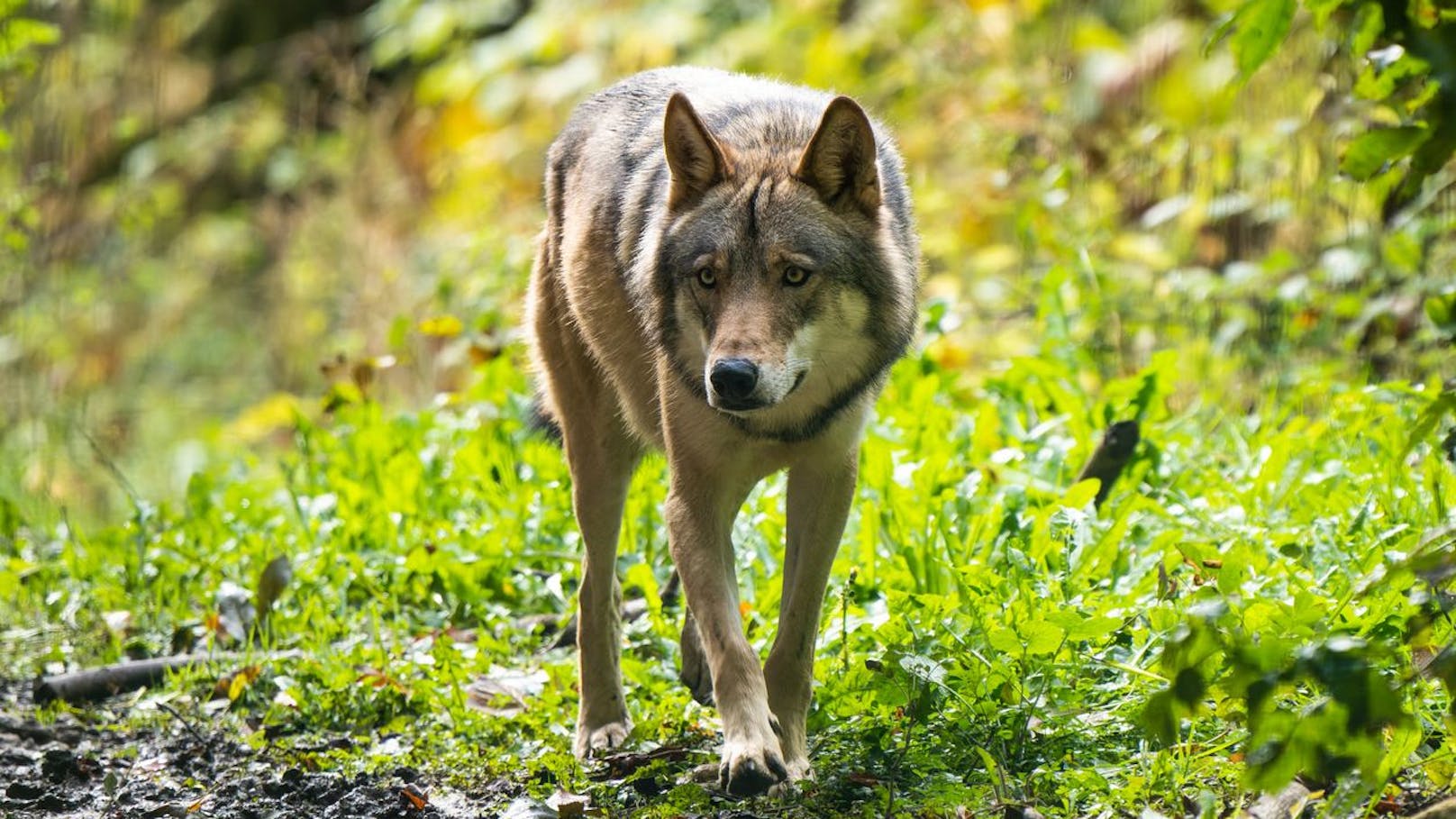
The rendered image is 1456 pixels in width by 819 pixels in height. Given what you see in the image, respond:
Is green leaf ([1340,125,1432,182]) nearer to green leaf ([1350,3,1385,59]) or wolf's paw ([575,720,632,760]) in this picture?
green leaf ([1350,3,1385,59])

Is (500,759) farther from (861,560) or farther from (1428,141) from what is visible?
(1428,141)

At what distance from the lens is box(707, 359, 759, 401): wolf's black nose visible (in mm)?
3643

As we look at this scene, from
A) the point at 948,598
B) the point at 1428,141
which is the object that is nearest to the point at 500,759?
the point at 948,598

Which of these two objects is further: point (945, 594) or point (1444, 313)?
point (945, 594)

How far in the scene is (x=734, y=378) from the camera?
12.0 ft

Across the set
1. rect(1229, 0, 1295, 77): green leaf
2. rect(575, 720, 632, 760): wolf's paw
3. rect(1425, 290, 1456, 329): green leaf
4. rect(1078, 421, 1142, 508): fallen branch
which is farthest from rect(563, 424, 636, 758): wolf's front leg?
rect(1425, 290, 1456, 329): green leaf

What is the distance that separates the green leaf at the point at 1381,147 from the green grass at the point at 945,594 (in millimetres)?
501

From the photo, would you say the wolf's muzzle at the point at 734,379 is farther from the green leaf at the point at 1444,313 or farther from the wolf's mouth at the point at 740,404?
the green leaf at the point at 1444,313

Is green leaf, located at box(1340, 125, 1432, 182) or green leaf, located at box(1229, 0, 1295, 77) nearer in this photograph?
green leaf, located at box(1340, 125, 1432, 182)

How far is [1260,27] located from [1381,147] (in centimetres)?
36

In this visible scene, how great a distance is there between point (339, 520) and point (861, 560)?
7.45 feet

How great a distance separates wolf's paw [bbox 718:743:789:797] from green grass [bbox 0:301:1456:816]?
0.37ft

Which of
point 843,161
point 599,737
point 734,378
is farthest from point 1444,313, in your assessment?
point 599,737

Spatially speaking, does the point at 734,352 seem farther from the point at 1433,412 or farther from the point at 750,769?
A: the point at 1433,412
